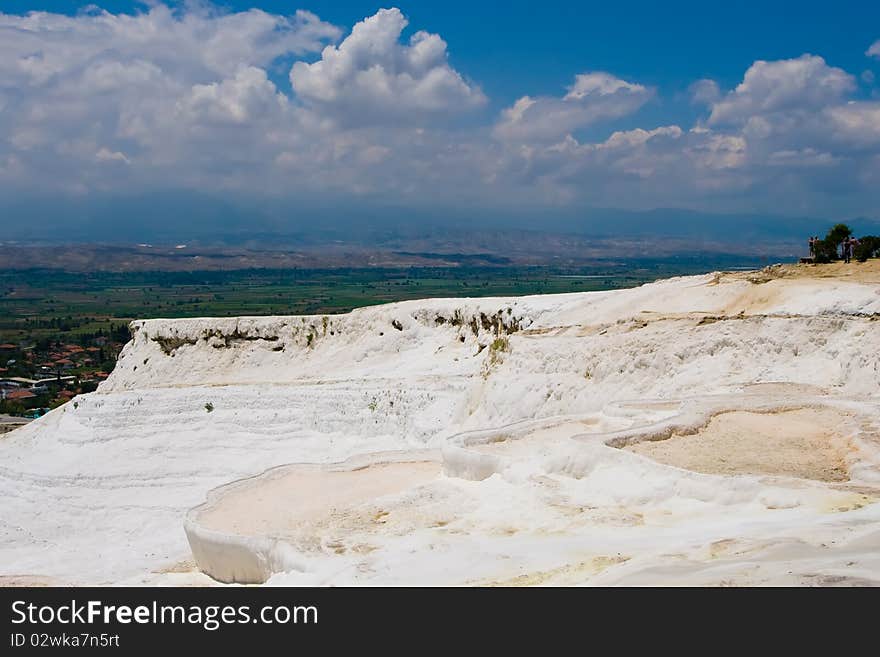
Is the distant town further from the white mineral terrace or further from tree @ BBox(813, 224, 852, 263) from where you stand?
tree @ BBox(813, 224, 852, 263)

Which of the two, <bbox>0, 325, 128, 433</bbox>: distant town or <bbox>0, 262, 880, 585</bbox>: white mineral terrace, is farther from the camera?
<bbox>0, 325, 128, 433</bbox>: distant town

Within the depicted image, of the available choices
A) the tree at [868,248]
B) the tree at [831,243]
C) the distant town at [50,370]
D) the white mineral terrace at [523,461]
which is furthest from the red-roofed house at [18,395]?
the tree at [868,248]

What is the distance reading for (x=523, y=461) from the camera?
13.6m

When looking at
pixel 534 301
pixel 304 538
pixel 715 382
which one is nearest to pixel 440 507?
pixel 304 538

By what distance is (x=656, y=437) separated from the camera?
14.5 meters

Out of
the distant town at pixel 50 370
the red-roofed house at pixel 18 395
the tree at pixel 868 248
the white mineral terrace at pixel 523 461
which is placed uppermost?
the tree at pixel 868 248

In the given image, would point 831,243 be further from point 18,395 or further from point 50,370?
point 50,370

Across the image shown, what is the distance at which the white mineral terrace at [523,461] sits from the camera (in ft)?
31.7

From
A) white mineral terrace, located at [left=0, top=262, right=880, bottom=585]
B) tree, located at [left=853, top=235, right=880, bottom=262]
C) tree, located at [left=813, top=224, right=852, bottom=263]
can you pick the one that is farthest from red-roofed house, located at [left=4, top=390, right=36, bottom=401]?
tree, located at [left=853, top=235, right=880, bottom=262]

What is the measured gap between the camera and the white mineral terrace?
966cm

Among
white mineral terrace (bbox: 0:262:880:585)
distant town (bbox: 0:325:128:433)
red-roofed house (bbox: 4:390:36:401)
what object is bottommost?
red-roofed house (bbox: 4:390:36:401)

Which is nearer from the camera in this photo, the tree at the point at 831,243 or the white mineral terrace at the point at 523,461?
the white mineral terrace at the point at 523,461

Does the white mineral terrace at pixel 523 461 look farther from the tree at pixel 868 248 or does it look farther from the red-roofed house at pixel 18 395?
the red-roofed house at pixel 18 395

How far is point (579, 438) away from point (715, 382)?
22.4 feet
